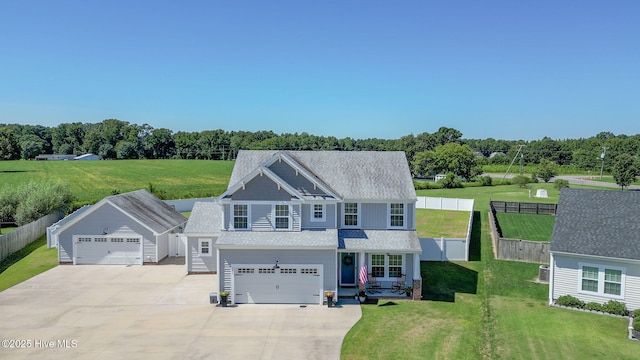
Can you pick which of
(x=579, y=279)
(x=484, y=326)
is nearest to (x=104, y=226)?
(x=484, y=326)

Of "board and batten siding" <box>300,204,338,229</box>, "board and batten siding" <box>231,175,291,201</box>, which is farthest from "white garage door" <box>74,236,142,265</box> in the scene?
"board and batten siding" <box>300,204,338,229</box>

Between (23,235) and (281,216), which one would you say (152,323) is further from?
(23,235)

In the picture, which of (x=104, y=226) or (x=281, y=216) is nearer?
(x=281, y=216)

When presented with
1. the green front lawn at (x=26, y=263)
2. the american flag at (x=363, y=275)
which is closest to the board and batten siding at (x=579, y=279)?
the american flag at (x=363, y=275)

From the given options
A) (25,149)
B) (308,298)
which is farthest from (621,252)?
(25,149)

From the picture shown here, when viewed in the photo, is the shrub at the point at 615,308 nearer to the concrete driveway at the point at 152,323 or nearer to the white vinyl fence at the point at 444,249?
the white vinyl fence at the point at 444,249

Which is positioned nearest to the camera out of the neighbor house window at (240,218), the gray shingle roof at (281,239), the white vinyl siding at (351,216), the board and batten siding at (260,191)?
the gray shingle roof at (281,239)

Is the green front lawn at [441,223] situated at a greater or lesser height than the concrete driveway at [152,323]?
greater
